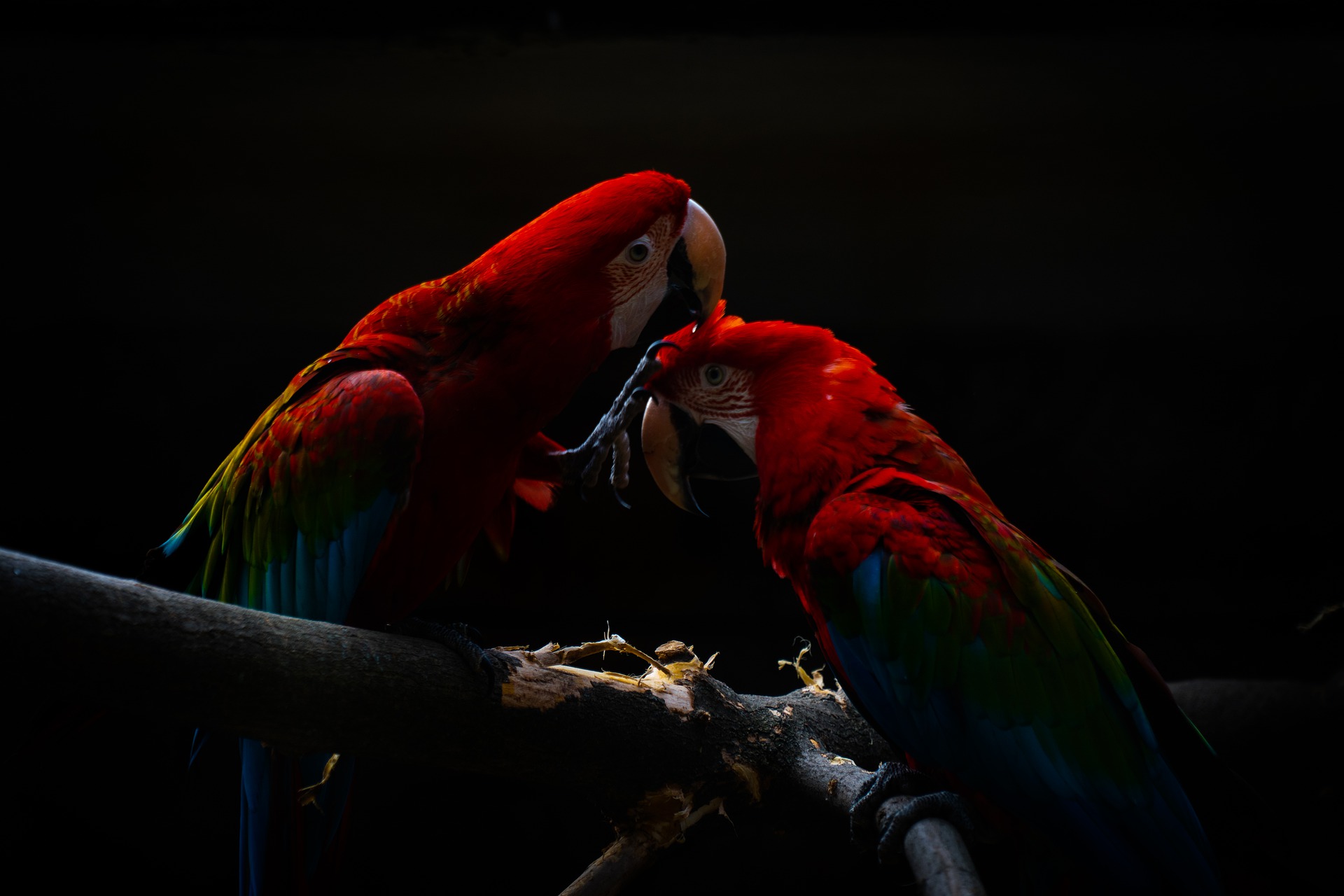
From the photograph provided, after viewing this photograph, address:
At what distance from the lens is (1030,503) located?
81.8 inches

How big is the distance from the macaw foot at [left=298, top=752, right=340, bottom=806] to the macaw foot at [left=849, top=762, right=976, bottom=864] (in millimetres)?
732

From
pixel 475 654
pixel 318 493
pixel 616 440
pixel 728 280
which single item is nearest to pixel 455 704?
pixel 475 654

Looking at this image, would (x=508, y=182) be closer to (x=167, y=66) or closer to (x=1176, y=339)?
(x=167, y=66)

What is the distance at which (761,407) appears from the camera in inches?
51.3

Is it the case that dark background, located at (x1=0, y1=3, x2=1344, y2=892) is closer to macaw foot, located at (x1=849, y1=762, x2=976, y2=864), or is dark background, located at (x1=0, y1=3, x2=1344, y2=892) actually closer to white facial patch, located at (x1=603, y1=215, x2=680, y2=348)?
white facial patch, located at (x1=603, y1=215, x2=680, y2=348)

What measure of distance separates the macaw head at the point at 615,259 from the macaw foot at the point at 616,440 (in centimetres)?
14

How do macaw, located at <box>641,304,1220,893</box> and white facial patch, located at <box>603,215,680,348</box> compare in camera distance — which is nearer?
macaw, located at <box>641,304,1220,893</box>

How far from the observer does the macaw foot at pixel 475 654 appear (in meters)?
0.99

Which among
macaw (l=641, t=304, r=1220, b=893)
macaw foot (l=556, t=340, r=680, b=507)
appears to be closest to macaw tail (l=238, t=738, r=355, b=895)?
macaw foot (l=556, t=340, r=680, b=507)

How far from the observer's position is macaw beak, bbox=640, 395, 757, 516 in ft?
4.54

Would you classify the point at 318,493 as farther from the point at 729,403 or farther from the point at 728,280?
the point at 728,280

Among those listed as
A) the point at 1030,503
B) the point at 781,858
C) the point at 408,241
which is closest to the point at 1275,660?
the point at 1030,503

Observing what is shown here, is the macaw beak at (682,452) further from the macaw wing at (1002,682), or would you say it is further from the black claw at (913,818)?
the black claw at (913,818)

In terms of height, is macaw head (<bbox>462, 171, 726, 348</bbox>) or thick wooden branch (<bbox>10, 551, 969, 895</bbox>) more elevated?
macaw head (<bbox>462, 171, 726, 348</bbox>)
